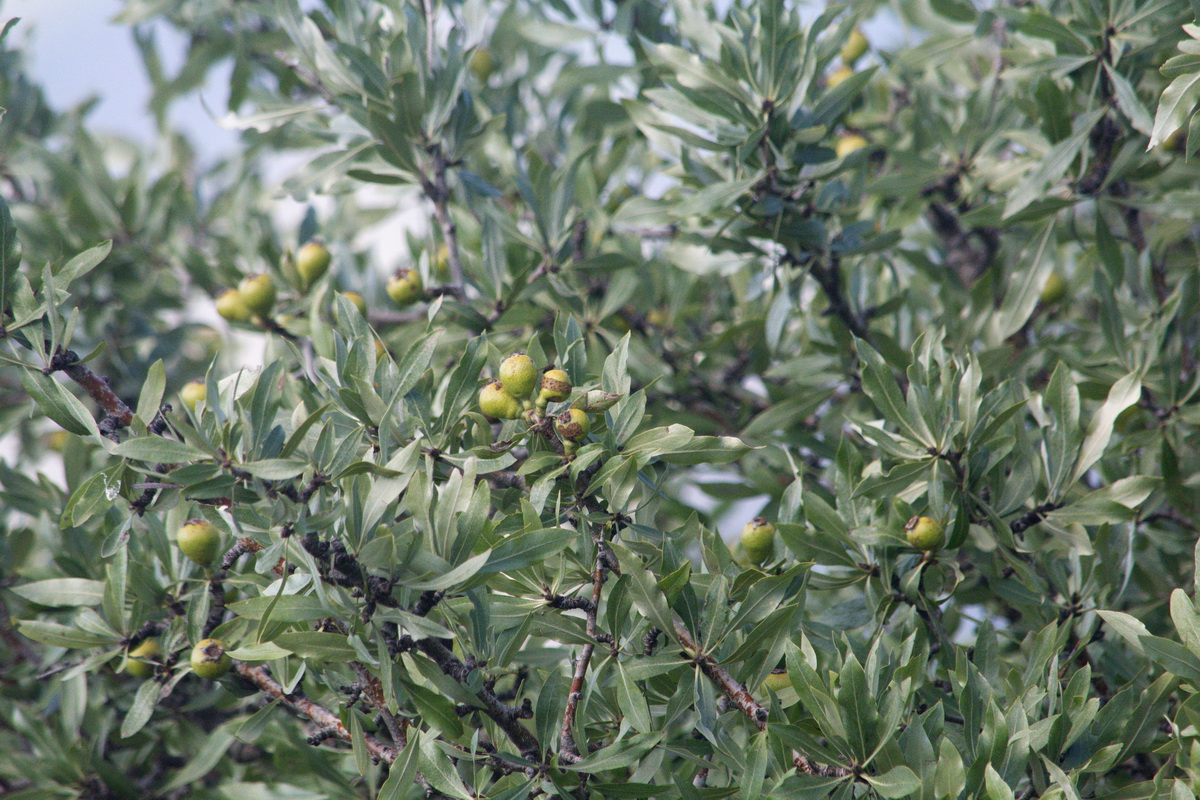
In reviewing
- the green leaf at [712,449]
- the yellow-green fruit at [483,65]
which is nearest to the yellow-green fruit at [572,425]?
the green leaf at [712,449]

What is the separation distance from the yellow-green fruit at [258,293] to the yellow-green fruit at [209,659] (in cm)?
110

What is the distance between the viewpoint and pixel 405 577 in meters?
1.32

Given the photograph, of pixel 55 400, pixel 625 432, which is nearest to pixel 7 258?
pixel 55 400

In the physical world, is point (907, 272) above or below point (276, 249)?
below

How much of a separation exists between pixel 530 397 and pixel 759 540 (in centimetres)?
57

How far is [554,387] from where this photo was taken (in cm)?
145

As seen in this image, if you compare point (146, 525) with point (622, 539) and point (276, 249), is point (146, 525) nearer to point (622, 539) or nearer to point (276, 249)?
point (622, 539)

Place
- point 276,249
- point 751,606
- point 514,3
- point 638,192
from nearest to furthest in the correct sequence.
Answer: point 751,606 → point 276,249 → point 514,3 → point 638,192

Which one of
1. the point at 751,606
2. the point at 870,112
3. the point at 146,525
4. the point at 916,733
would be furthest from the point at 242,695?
the point at 870,112

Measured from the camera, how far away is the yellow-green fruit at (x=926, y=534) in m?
1.62

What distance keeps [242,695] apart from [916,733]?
45.6 inches

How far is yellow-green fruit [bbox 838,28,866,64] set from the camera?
3398mm

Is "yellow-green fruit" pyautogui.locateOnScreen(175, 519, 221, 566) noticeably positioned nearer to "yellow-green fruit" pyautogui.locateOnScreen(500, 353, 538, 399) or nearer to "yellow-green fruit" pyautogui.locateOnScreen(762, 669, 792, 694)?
"yellow-green fruit" pyautogui.locateOnScreen(500, 353, 538, 399)

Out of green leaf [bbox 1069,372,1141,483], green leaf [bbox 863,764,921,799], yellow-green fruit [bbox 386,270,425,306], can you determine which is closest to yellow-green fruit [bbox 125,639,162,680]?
yellow-green fruit [bbox 386,270,425,306]
